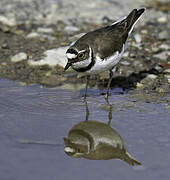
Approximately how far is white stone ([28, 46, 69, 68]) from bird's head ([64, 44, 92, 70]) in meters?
1.47

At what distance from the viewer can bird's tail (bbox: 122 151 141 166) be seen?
385 centimetres

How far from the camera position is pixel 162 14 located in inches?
A: 380

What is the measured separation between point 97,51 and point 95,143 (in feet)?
5.32

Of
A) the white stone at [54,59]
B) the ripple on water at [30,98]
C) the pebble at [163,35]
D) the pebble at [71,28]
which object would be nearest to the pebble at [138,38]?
the pebble at [163,35]

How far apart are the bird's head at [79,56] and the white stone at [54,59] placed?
1472mm

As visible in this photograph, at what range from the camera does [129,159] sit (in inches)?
155

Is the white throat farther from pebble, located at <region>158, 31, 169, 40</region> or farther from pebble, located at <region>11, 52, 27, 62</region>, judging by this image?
pebble, located at <region>158, 31, 169, 40</region>

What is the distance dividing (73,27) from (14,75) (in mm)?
2325

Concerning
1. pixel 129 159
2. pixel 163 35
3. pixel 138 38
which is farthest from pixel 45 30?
pixel 129 159

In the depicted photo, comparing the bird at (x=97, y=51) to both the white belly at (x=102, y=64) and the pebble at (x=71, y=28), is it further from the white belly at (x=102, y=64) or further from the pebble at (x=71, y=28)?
the pebble at (x=71, y=28)

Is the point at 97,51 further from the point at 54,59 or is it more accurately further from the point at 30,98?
the point at 54,59

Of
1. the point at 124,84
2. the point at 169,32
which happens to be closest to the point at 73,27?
the point at 169,32

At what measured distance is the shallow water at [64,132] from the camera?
3.70 meters

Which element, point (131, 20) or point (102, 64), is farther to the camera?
point (131, 20)
